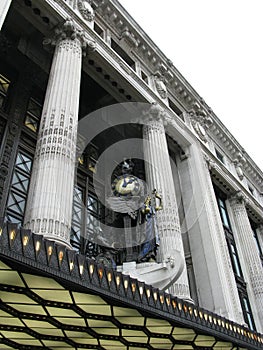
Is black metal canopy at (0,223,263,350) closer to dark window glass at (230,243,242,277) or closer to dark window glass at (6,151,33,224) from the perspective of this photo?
dark window glass at (6,151,33,224)

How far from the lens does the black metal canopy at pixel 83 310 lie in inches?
252

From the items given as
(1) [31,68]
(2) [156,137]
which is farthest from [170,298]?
(1) [31,68]

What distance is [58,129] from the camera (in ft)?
42.2

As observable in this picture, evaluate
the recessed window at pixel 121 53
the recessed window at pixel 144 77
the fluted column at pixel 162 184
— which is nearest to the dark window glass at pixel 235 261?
the fluted column at pixel 162 184

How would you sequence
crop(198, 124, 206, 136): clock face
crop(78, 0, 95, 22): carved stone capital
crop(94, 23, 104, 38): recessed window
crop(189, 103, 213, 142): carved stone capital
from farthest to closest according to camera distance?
crop(198, 124, 206, 136): clock face, crop(189, 103, 213, 142): carved stone capital, crop(94, 23, 104, 38): recessed window, crop(78, 0, 95, 22): carved stone capital

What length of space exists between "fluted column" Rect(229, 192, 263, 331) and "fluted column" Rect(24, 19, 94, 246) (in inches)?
687

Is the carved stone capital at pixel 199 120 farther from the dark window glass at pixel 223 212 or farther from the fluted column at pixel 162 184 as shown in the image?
the fluted column at pixel 162 184

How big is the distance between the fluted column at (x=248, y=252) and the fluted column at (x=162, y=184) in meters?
10.9

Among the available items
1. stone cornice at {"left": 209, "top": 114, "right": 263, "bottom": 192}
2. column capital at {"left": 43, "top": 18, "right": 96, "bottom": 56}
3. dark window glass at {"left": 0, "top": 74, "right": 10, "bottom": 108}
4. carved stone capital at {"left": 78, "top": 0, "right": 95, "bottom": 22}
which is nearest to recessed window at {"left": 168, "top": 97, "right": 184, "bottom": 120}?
stone cornice at {"left": 209, "top": 114, "right": 263, "bottom": 192}

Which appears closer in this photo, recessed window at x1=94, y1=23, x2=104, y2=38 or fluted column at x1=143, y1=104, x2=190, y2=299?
fluted column at x1=143, y1=104, x2=190, y2=299

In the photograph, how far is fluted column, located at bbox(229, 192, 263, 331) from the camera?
79.6 ft

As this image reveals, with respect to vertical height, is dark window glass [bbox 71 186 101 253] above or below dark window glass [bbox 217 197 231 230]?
below

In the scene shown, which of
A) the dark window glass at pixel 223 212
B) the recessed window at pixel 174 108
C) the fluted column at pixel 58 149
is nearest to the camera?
the fluted column at pixel 58 149

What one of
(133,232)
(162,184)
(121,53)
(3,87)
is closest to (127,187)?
(133,232)
